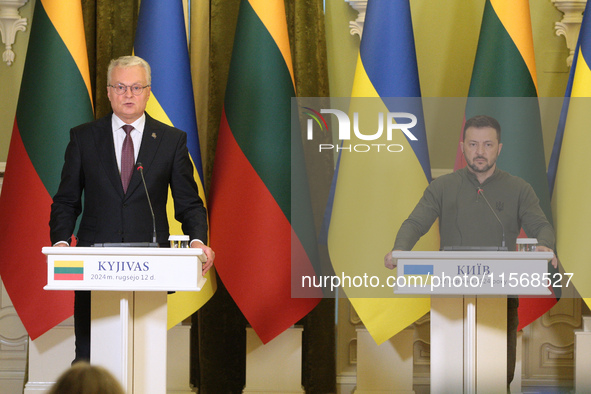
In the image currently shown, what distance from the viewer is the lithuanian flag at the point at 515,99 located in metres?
3.52

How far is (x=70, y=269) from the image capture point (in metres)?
2.18

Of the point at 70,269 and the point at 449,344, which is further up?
the point at 70,269

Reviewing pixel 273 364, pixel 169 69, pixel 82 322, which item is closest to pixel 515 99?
pixel 169 69

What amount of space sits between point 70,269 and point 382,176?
71.5 inches

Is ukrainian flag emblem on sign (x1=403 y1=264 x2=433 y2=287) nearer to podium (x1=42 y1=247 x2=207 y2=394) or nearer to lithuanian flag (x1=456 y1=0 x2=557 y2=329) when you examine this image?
podium (x1=42 y1=247 x2=207 y2=394)

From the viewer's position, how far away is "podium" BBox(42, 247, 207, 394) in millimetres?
2172

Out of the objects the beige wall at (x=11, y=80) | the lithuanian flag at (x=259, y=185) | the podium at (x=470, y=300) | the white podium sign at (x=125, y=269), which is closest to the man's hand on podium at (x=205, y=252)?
the white podium sign at (x=125, y=269)

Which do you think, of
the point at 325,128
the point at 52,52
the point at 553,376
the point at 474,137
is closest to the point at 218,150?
the point at 325,128

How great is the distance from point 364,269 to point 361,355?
0.61 meters

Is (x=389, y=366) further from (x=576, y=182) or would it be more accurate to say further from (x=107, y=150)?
(x=107, y=150)

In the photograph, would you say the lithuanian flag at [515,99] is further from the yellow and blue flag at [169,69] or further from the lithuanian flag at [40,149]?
the lithuanian flag at [40,149]

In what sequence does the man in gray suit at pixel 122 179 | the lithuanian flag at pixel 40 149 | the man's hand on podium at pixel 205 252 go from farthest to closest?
the lithuanian flag at pixel 40 149 → the man in gray suit at pixel 122 179 → the man's hand on podium at pixel 205 252

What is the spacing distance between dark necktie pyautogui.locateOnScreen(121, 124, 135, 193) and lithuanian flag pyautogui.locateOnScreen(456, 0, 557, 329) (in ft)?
5.84

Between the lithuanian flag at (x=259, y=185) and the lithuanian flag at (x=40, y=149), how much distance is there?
0.76 meters
